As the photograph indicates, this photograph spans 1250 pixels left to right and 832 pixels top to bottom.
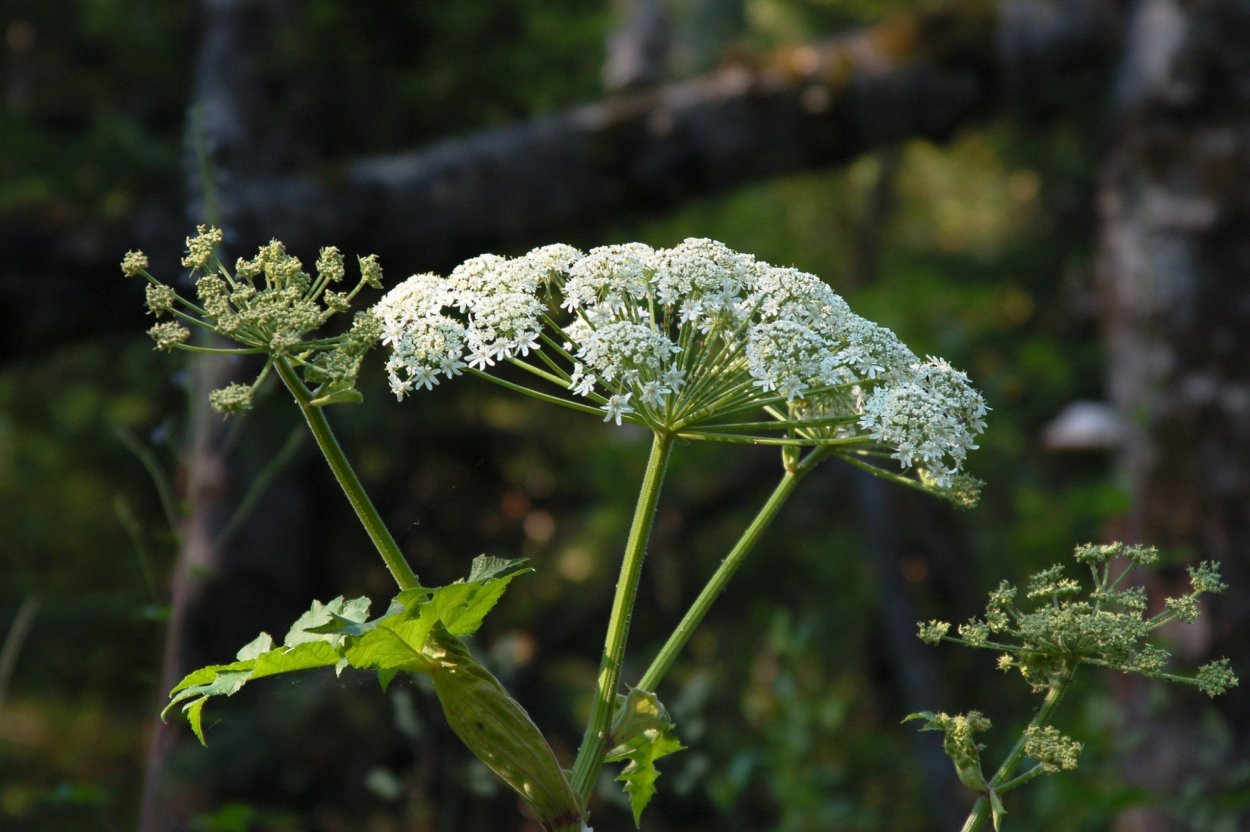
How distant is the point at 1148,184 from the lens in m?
6.91

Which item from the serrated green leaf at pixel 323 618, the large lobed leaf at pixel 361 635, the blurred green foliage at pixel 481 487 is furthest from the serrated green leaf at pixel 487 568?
the blurred green foliage at pixel 481 487

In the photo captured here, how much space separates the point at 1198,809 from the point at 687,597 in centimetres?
717

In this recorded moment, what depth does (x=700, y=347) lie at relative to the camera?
1928mm

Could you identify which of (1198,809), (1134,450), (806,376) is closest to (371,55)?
(1134,450)

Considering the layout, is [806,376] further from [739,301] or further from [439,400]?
[439,400]

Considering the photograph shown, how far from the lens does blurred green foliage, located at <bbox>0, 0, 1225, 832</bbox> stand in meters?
8.12

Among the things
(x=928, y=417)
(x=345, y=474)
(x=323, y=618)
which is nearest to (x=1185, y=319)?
(x=928, y=417)

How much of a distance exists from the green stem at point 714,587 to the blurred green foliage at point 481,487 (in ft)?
12.5

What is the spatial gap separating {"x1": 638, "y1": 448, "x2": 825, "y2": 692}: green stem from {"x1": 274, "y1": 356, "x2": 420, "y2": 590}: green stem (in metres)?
0.37

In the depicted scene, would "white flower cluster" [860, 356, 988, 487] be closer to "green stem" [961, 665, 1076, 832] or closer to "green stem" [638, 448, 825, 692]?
"green stem" [638, 448, 825, 692]

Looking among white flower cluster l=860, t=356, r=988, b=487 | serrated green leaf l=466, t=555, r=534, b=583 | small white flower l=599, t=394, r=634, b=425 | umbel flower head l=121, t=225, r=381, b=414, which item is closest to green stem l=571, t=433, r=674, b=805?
small white flower l=599, t=394, r=634, b=425

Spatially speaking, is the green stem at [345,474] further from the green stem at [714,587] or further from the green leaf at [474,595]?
the green stem at [714,587]

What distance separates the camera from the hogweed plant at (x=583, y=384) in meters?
1.59

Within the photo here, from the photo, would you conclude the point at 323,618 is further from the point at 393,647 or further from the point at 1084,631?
the point at 1084,631
